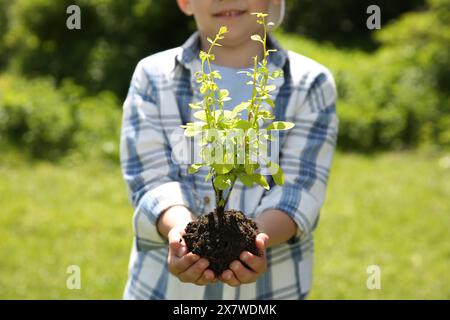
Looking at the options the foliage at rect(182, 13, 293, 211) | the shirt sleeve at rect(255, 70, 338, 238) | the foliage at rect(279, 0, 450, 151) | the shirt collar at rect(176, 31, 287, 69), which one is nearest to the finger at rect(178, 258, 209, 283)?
the foliage at rect(182, 13, 293, 211)

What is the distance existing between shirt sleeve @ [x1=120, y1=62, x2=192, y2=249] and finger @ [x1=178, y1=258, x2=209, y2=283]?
1.15 ft

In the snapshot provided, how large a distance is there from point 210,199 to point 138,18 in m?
8.06

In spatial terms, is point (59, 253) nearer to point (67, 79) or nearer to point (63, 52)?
point (67, 79)

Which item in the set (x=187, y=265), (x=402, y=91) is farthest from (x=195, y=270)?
(x=402, y=91)

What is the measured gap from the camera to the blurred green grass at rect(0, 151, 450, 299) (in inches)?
187

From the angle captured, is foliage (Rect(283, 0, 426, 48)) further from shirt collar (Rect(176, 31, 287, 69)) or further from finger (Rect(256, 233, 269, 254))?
finger (Rect(256, 233, 269, 254))

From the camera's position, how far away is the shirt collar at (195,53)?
2.42 m

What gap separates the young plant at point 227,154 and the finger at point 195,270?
0.07ft

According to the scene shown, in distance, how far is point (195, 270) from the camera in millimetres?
1862

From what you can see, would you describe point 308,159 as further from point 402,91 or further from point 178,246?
point 402,91

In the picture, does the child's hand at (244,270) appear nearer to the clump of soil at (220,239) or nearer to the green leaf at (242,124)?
the clump of soil at (220,239)

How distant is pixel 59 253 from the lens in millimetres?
5184

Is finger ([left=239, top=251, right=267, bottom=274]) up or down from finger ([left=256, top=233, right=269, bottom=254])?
down

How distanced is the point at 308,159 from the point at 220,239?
0.61 meters
